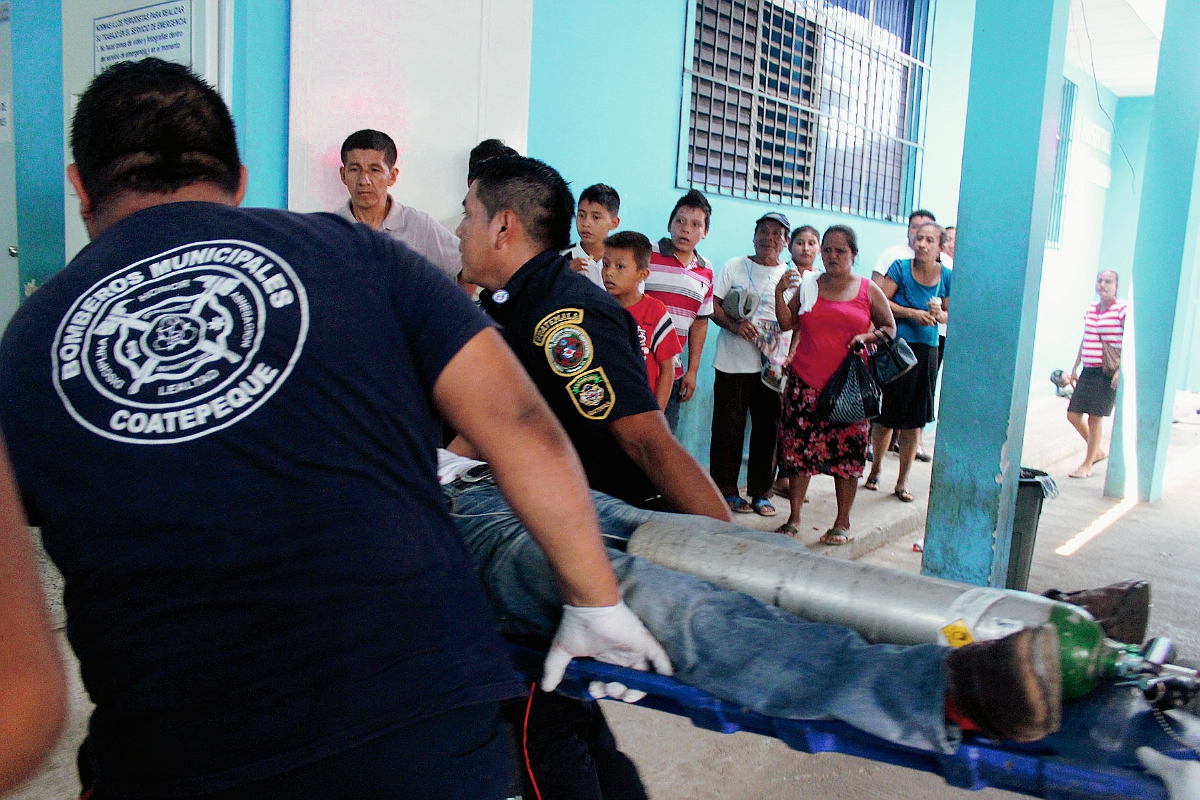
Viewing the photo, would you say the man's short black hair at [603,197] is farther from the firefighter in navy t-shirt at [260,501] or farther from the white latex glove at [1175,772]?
the white latex glove at [1175,772]

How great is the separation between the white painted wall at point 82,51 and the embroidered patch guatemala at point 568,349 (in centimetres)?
198

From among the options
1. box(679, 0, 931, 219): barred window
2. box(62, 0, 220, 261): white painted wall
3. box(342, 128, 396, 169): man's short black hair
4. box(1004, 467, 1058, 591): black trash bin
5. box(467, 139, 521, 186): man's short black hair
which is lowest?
box(1004, 467, 1058, 591): black trash bin

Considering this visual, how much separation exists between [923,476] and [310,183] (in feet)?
16.3

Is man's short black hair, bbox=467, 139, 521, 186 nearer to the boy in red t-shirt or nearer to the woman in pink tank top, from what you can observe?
the boy in red t-shirt

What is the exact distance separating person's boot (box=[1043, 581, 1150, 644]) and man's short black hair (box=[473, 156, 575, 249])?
54.7 inches

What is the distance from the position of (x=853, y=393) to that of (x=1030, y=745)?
3322mm

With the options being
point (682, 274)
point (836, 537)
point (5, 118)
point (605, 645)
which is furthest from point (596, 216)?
point (605, 645)

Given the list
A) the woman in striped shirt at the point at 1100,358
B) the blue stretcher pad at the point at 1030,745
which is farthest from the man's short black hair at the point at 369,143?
the woman in striped shirt at the point at 1100,358

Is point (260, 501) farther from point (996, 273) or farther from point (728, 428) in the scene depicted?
point (728, 428)

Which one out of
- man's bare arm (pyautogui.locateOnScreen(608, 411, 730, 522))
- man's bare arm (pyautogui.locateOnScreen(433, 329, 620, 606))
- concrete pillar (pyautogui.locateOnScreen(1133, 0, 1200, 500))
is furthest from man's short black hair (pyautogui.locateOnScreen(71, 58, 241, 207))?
concrete pillar (pyautogui.locateOnScreen(1133, 0, 1200, 500))

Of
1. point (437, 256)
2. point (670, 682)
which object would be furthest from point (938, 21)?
point (670, 682)

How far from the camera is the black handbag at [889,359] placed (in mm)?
4641

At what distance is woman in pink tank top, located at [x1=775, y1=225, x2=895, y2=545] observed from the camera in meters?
4.77

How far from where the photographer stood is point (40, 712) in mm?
556
